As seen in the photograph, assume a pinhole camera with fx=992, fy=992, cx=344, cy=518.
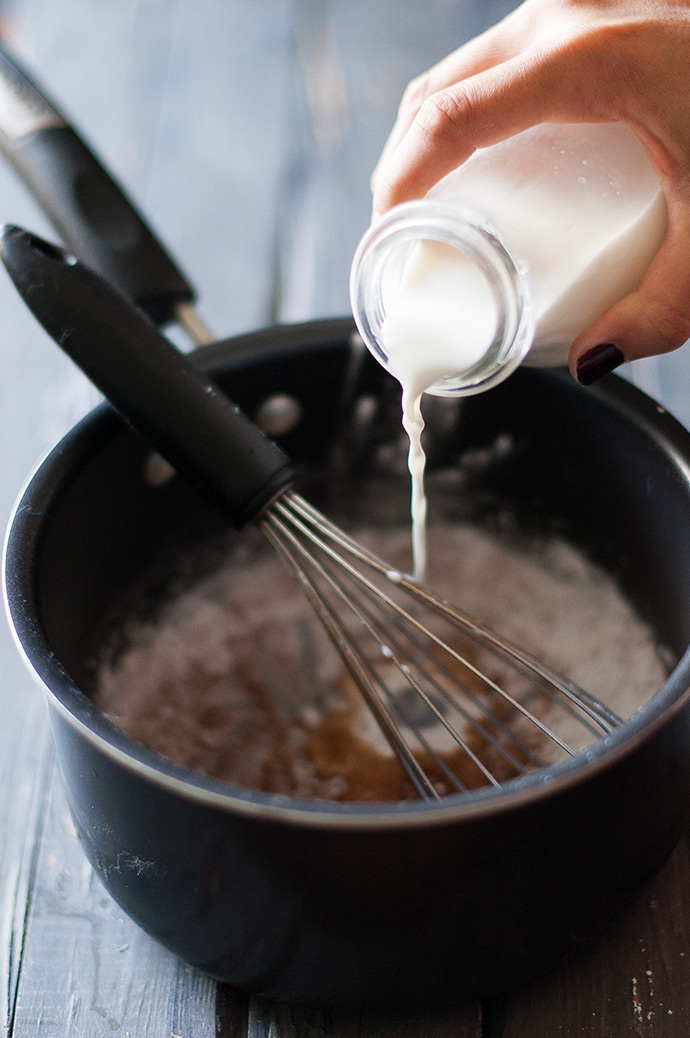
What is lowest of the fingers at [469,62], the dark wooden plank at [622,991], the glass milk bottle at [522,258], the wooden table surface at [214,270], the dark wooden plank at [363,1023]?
the dark wooden plank at [622,991]

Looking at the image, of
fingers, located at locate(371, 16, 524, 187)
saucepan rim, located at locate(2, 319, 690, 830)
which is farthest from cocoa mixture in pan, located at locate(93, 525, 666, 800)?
fingers, located at locate(371, 16, 524, 187)

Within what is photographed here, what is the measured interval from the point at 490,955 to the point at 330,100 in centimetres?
71

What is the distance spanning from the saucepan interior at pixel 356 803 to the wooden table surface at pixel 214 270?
0.12 ft

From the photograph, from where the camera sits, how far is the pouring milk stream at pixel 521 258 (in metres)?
0.37

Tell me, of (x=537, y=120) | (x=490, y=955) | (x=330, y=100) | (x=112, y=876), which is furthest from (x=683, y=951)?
(x=330, y=100)

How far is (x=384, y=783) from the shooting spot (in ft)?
1.50

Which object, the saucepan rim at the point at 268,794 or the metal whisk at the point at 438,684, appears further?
the metal whisk at the point at 438,684

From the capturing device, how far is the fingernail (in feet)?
1.28

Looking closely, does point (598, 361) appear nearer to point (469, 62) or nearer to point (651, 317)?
point (651, 317)

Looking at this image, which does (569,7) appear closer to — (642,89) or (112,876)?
(642,89)

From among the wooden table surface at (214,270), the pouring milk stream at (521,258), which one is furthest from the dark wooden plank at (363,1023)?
the pouring milk stream at (521,258)

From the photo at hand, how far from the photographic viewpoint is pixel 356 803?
33cm

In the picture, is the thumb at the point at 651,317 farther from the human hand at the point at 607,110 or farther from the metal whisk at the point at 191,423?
the metal whisk at the point at 191,423

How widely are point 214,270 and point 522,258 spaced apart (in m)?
0.38
